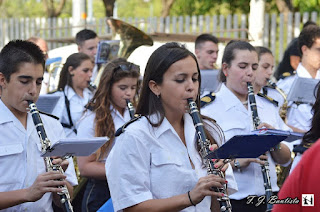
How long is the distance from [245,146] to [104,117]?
241 centimetres

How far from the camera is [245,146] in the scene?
3111 mm

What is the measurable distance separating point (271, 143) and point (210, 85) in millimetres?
3404

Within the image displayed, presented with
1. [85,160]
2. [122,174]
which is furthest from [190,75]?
[85,160]

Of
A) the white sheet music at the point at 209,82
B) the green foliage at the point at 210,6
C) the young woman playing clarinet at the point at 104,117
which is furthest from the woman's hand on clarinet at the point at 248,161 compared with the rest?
the green foliage at the point at 210,6

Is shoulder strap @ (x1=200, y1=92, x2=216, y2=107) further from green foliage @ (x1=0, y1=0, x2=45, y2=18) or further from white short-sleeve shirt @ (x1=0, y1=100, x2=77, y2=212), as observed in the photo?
green foliage @ (x1=0, y1=0, x2=45, y2=18)

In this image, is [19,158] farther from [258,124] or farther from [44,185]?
[258,124]

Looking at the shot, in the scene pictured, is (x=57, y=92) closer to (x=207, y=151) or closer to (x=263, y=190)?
(x=263, y=190)

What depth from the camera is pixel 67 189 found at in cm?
378

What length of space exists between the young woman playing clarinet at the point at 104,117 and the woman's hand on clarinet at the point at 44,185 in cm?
165

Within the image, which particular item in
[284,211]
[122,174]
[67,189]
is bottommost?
[67,189]

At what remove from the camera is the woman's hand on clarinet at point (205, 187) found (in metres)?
3.00

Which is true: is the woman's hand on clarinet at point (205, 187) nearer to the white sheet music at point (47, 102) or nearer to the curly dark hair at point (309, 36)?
the white sheet music at point (47, 102)

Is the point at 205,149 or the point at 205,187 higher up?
the point at 205,149

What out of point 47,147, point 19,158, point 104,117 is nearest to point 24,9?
point 104,117
